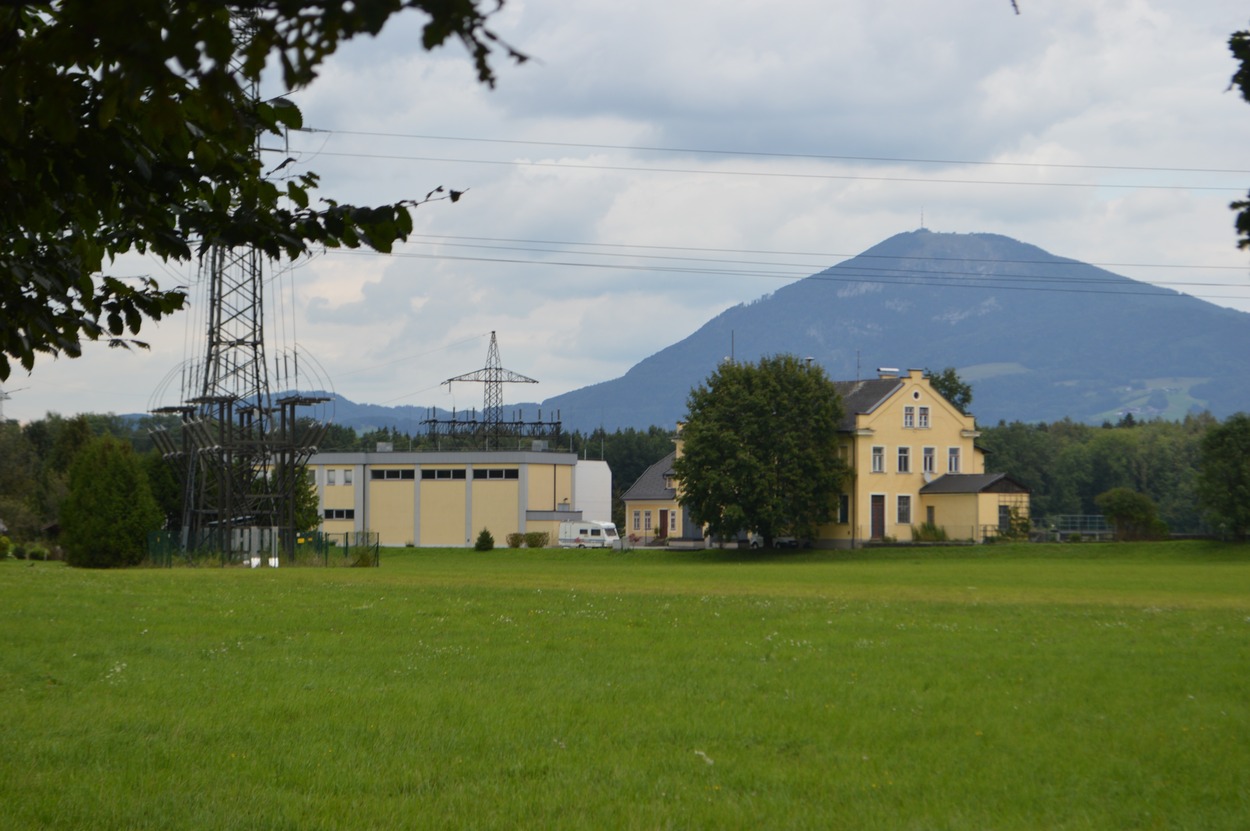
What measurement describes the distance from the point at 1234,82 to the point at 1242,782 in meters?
4.83

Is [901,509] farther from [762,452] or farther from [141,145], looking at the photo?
[141,145]

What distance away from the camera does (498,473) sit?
91.8 meters

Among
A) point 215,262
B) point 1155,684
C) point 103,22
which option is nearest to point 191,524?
point 215,262

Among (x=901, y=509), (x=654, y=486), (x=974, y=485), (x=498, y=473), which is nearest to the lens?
(x=974, y=485)

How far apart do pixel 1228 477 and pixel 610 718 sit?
2235 inches

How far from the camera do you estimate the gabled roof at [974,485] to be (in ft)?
232

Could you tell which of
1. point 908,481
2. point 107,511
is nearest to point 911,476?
point 908,481

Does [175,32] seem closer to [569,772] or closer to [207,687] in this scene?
[569,772]

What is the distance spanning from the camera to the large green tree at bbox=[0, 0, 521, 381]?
3152mm

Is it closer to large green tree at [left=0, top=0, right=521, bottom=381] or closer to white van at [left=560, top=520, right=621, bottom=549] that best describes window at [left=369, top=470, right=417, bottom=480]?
white van at [left=560, top=520, right=621, bottom=549]

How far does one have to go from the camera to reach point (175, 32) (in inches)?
124

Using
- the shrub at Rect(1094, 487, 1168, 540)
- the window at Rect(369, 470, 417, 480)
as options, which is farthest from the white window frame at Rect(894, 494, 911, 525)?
the window at Rect(369, 470, 417, 480)

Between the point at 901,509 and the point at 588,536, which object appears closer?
the point at 901,509

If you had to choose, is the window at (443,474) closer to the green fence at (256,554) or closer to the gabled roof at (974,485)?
the gabled roof at (974,485)
